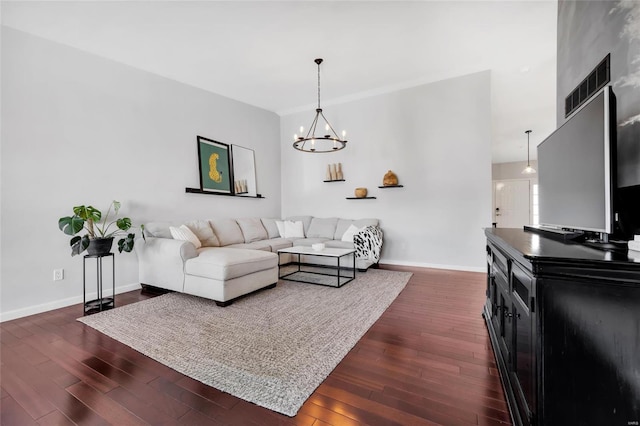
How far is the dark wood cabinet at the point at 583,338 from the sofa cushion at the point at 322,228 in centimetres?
423

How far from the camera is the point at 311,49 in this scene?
354 centimetres

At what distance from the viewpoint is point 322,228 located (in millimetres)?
5320

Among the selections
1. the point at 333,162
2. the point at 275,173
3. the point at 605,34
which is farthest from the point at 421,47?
the point at 275,173

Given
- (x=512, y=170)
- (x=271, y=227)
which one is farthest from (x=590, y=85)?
(x=512, y=170)

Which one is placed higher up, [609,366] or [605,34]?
[605,34]

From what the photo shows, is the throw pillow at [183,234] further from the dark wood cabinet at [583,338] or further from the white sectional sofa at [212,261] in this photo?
the dark wood cabinet at [583,338]

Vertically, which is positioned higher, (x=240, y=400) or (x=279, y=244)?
(x=279, y=244)

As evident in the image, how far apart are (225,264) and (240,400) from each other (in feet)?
5.06

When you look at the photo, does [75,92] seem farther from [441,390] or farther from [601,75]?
[601,75]

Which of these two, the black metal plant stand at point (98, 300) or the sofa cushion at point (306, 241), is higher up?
the sofa cushion at point (306, 241)

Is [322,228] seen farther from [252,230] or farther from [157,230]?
[157,230]

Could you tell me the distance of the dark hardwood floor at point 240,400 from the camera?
4.46 ft

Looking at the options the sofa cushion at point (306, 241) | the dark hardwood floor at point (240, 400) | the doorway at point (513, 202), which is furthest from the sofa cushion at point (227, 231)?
the doorway at point (513, 202)

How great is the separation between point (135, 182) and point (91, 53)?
5.16ft
